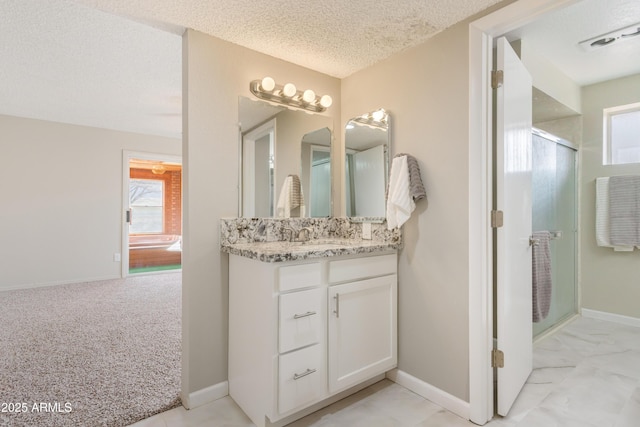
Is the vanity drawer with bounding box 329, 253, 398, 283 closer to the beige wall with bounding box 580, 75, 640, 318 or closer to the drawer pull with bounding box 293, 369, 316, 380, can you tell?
the drawer pull with bounding box 293, 369, 316, 380

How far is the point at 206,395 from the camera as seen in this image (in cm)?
181

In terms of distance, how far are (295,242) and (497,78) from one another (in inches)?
58.5

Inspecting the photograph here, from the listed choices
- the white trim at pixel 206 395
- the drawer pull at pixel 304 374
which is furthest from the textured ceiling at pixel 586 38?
the white trim at pixel 206 395

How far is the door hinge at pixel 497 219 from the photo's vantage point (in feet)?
5.37

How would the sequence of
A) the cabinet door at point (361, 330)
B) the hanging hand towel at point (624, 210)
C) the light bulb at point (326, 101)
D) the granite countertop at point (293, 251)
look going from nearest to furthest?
the granite countertop at point (293, 251) → the cabinet door at point (361, 330) → the light bulb at point (326, 101) → the hanging hand towel at point (624, 210)

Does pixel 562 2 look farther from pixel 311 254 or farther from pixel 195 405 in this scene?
pixel 195 405

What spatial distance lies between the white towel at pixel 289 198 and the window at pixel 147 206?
8.76 metres

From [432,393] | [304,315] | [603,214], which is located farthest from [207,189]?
[603,214]

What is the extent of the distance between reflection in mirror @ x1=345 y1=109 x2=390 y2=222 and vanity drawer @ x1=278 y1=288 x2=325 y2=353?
Answer: 819mm

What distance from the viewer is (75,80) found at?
3.00 m

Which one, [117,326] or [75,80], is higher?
[75,80]

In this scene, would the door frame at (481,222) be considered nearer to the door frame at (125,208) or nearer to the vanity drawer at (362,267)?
the vanity drawer at (362,267)

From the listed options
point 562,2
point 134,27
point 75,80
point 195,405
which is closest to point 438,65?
point 562,2

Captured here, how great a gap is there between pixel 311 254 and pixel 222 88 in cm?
117
